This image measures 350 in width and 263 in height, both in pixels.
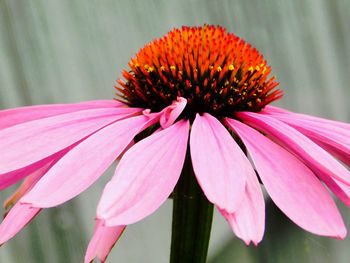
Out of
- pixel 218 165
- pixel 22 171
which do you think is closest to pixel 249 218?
pixel 218 165

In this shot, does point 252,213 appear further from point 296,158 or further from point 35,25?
point 35,25

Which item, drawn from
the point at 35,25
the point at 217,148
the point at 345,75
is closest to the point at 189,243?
the point at 217,148

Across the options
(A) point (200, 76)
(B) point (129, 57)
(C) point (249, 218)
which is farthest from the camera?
(B) point (129, 57)

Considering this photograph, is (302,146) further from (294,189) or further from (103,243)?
(103,243)

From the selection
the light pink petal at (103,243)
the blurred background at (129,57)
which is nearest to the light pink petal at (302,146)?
the light pink petal at (103,243)

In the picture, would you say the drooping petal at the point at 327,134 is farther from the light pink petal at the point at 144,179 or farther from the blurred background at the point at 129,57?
the blurred background at the point at 129,57

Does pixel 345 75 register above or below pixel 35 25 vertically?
below

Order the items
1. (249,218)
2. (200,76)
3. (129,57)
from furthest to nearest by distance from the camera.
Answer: (129,57) < (200,76) < (249,218)
